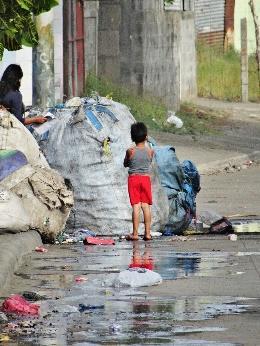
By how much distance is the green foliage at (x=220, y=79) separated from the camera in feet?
114

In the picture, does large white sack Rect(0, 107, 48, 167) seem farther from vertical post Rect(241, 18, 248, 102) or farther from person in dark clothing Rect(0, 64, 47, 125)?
vertical post Rect(241, 18, 248, 102)

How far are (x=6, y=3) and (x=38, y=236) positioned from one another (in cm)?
517

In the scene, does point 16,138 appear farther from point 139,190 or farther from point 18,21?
point 18,21

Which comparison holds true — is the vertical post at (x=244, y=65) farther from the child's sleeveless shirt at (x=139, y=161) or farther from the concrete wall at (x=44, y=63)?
the child's sleeveless shirt at (x=139, y=161)

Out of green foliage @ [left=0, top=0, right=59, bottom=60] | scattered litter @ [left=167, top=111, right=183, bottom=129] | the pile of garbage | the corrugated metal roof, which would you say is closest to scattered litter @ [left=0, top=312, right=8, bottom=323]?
A: green foliage @ [left=0, top=0, right=59, bottom=60]

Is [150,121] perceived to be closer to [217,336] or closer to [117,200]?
[117,200]

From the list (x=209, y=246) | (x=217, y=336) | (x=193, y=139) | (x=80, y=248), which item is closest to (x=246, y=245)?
(x=209, y=246)

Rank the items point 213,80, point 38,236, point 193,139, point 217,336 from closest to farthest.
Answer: point 217,336, point 38,236, point 193,139, point 213,80

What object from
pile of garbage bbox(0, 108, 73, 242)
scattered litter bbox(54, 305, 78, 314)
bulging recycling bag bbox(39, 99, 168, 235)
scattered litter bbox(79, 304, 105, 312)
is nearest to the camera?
scattered litter bbox(54, 305, 78, 314)

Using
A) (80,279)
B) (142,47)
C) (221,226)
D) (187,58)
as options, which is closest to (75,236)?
(221,226)

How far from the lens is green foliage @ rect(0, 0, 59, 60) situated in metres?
8.86

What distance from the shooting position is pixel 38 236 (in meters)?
13.8

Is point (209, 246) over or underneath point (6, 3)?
underneath

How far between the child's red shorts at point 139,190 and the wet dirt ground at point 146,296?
470mm
